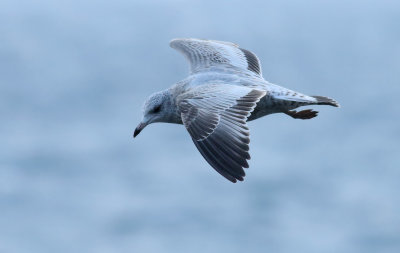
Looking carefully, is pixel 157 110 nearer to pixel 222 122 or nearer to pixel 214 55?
pixel 222 122

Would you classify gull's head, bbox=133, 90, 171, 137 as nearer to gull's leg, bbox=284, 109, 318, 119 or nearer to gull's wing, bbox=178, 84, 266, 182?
gull's wing, bbox=178, 84, 266, 182

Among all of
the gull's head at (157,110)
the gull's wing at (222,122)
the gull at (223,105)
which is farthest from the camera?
the gull's head at (157,110)

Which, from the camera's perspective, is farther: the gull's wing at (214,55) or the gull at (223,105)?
the gull's wing at (214,55)

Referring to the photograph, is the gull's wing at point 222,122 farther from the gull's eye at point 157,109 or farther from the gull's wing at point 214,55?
the gull's wing at point 214,55

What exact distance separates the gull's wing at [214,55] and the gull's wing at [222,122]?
7.19 ft

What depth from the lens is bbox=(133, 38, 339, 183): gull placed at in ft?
30.7

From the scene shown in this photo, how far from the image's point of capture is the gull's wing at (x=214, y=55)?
12.9 metres

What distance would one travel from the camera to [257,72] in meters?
12.9

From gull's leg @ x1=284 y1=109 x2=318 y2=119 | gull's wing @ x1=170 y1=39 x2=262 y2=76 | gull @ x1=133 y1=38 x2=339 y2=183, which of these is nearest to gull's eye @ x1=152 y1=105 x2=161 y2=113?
gull @ x1=133 y1=38 x2=339 y2=183

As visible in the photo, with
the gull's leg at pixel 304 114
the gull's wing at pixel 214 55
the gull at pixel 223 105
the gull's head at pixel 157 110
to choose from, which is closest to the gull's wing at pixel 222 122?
the gull at pixel 223 105

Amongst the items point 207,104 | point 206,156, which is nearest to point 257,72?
point 207,104

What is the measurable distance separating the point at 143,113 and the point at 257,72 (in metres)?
2.58

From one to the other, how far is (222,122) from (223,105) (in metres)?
0.32

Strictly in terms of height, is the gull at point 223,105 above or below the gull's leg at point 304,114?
below
